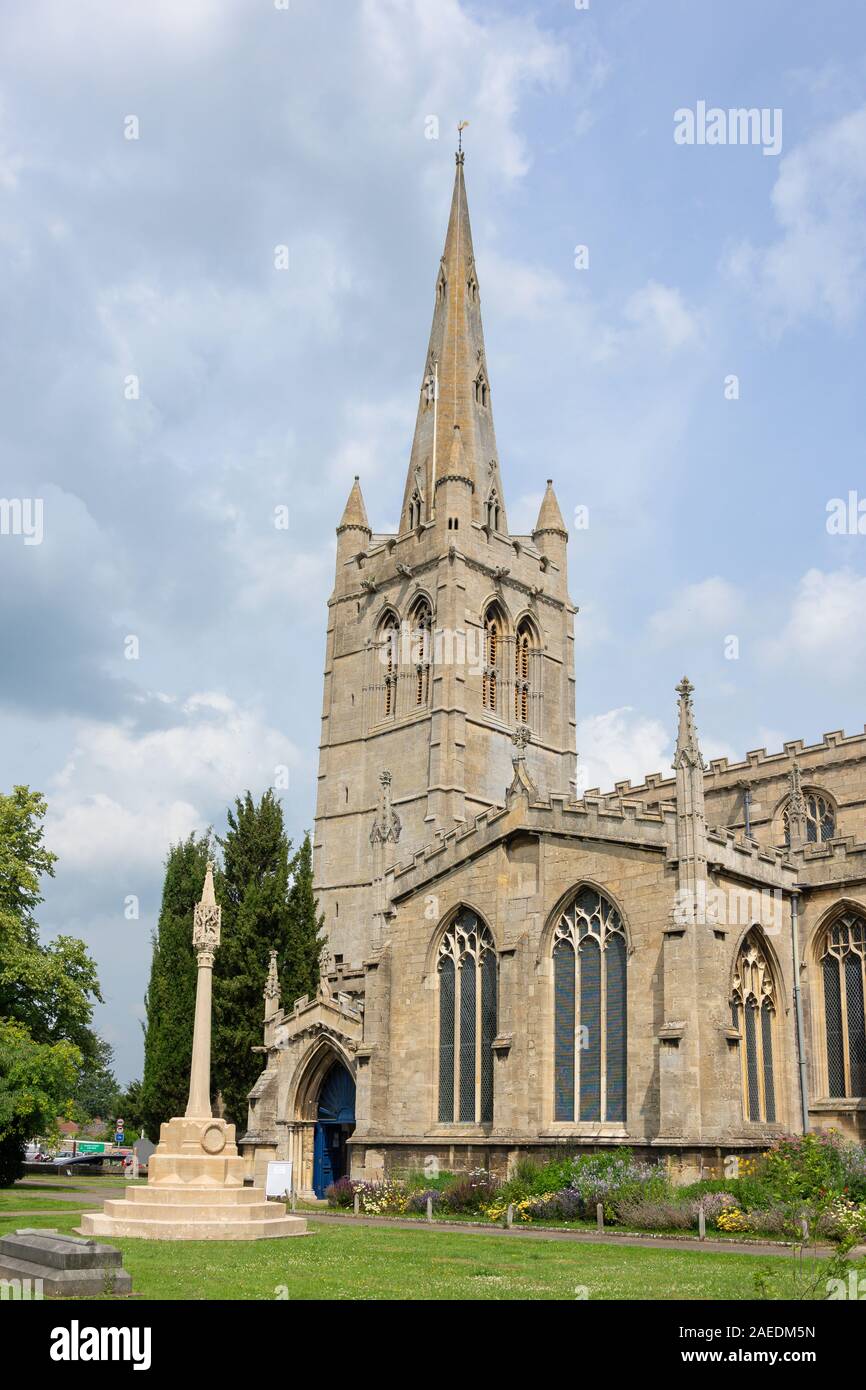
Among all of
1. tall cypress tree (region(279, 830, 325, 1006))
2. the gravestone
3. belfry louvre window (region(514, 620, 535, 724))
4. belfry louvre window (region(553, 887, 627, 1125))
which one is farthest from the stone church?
belfry louvre window (region(514, 620, 535, 724))

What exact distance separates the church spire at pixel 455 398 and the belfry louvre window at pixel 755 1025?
135 feet

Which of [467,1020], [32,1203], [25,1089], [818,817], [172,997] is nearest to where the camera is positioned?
[32,1203]

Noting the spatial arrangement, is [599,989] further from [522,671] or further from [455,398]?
[455,398]

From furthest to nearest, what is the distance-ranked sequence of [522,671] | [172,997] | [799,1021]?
[522,671] < [172,997] < [799,1021]

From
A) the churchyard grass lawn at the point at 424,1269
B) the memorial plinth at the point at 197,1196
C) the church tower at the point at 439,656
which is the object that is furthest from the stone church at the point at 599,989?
the church tower at the point at 439,656

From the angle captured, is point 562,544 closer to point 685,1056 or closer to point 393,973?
point 393,973

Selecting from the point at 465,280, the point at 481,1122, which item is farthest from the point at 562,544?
the point at 481,1122

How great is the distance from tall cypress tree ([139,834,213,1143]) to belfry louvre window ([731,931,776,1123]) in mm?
24577

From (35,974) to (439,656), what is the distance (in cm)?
2673

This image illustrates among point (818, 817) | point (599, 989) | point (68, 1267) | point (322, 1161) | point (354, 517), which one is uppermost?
point (354, 517)

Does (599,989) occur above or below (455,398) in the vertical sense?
below

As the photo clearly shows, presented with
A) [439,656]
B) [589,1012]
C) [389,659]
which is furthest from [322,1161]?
[389,659]

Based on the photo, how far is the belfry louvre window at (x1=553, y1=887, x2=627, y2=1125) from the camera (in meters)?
31.0

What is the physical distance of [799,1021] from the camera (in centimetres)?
3206
